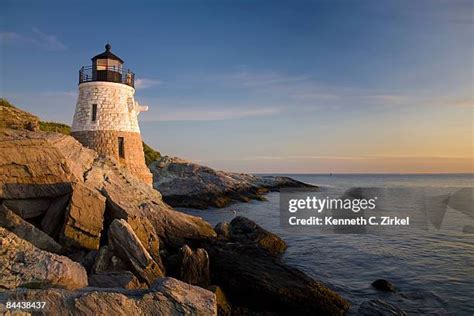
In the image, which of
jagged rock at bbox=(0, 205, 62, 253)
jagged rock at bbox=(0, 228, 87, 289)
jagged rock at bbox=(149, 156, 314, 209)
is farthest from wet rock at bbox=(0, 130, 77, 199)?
jagged rock at bbox=(149, 156, 314, 209)

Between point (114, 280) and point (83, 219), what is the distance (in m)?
3.63

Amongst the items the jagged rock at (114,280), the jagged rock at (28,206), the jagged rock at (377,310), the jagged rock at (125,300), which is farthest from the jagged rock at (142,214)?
the jagged rock at (377,310)

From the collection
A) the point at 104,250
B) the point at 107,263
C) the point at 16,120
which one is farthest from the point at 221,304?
the point at 16,120

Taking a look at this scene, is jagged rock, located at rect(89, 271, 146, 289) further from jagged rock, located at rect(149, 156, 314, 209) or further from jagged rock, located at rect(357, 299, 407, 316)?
jagged rock, located at rect(149, 156, 314, 209)

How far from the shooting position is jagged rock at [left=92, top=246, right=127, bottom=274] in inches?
395

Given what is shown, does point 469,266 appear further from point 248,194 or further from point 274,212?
point 248,194

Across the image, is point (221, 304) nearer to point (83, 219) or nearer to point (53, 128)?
point (83, 219)

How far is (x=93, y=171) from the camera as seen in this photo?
1549 centimetres

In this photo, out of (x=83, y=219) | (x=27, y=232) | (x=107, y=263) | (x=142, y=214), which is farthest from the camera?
(x=142, y=214)

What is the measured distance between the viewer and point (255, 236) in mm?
17453

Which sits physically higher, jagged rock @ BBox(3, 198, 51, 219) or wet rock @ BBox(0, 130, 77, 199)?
wet rock @ BBox(0, 130, 77, 199)

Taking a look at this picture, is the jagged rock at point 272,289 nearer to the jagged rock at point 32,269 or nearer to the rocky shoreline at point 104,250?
the rocky shoreline at point 104,250

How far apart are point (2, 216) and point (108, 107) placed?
13.7m

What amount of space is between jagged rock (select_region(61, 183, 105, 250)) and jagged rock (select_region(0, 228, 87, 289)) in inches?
119
